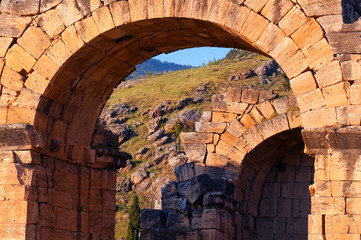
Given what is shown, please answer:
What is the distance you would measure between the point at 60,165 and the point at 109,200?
157cm

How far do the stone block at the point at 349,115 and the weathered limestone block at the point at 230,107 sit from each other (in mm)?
9049

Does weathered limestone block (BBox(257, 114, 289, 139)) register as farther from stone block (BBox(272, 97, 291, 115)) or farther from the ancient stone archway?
the ancient stone archway

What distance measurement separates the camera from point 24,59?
420 inches

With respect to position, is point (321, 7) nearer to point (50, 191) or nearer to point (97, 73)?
point (97, 73)

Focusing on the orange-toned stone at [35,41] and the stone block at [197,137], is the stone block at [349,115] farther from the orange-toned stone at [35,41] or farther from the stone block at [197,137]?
the stone block at [197,137]

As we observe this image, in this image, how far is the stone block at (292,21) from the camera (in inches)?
356

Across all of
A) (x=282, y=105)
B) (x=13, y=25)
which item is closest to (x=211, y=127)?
(x=282, y=105)

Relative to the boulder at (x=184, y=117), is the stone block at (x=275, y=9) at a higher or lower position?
lower

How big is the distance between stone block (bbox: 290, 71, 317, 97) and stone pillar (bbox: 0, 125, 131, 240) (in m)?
4.03

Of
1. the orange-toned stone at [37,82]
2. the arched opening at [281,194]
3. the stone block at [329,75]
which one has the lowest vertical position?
the arched opening at [281,194]

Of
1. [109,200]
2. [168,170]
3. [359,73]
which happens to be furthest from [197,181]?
[168,170]

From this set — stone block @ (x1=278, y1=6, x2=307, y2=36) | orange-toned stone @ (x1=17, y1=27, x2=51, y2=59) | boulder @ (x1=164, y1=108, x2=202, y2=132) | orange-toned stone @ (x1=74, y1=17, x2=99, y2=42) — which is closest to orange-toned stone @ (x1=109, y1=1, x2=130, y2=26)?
orange-toned stone @ (x1=74, y1=17, x2=99, y2=42)

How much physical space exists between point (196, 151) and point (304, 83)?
8.84 metres

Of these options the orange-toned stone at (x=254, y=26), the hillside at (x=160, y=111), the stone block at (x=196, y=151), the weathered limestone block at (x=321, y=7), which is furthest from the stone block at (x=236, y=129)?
the hillside at (x=160, y=111)
